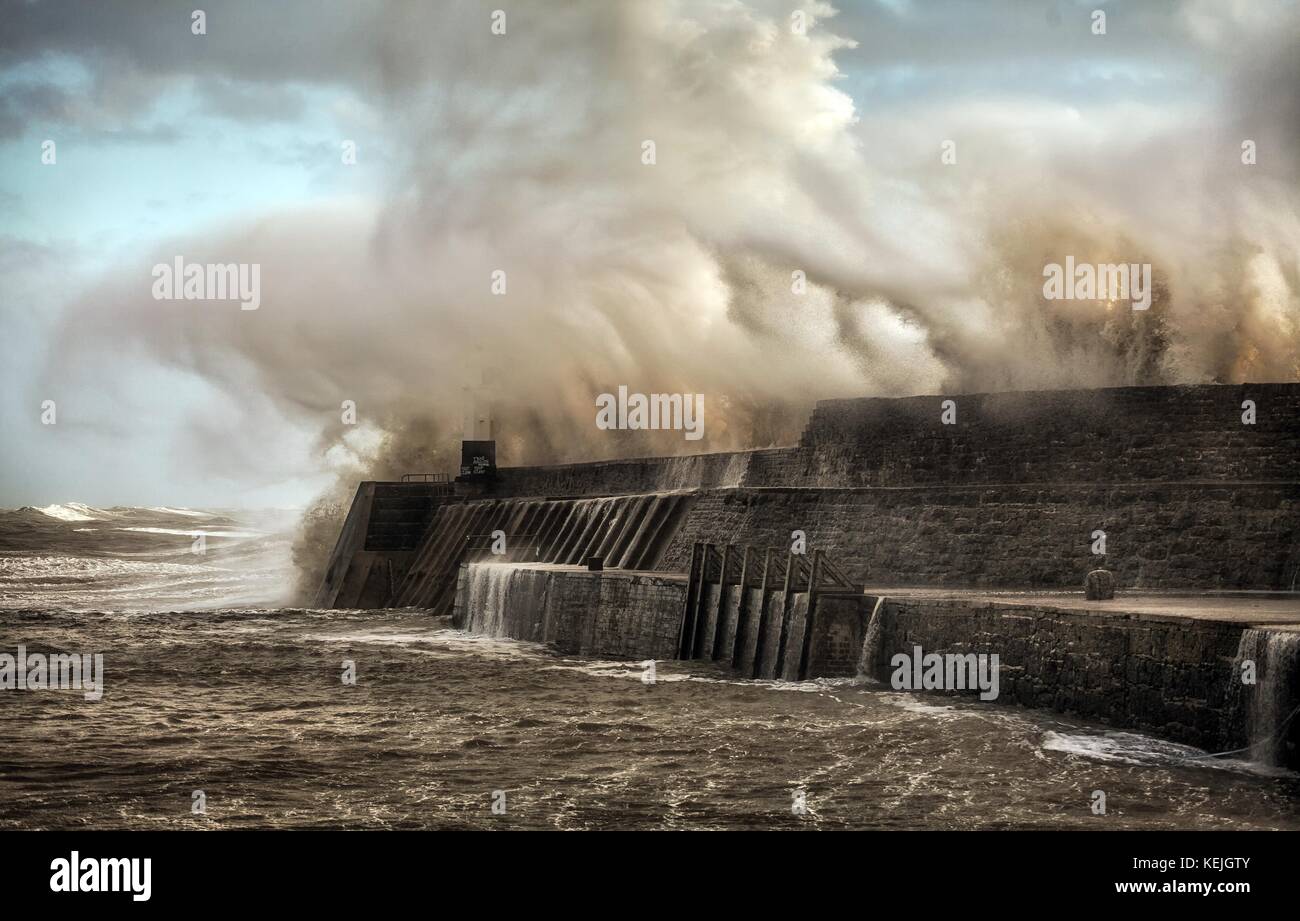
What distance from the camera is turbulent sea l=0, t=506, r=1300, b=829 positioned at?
42.6 feet

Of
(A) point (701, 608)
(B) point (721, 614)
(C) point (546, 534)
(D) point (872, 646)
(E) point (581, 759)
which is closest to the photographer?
(E) point (581, 759)

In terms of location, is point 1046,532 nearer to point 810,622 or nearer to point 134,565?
point 810,622

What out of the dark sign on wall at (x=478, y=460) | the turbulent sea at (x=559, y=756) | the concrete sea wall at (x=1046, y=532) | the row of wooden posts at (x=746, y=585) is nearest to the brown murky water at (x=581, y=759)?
the turbulent sea at (x=559, y=756)

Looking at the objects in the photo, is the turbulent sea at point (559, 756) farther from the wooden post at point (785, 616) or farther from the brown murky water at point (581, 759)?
the wooden post at point (785, 616)

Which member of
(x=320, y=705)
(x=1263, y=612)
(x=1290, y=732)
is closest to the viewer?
(x=1290, y=732)

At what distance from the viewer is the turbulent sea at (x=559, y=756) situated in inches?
511

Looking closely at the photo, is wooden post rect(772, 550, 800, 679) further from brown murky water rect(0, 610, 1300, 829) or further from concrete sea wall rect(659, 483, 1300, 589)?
concrete sea wall rect(659, 483, 1300, 589)

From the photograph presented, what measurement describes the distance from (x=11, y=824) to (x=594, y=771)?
5.49m

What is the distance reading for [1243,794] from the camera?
1318 cm

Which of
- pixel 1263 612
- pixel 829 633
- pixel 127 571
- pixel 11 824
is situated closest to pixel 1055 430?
pixel 829 633

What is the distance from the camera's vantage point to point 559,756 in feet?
53.4

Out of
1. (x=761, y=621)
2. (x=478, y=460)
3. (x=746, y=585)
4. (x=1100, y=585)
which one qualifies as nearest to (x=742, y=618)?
(x=746, y=585)
